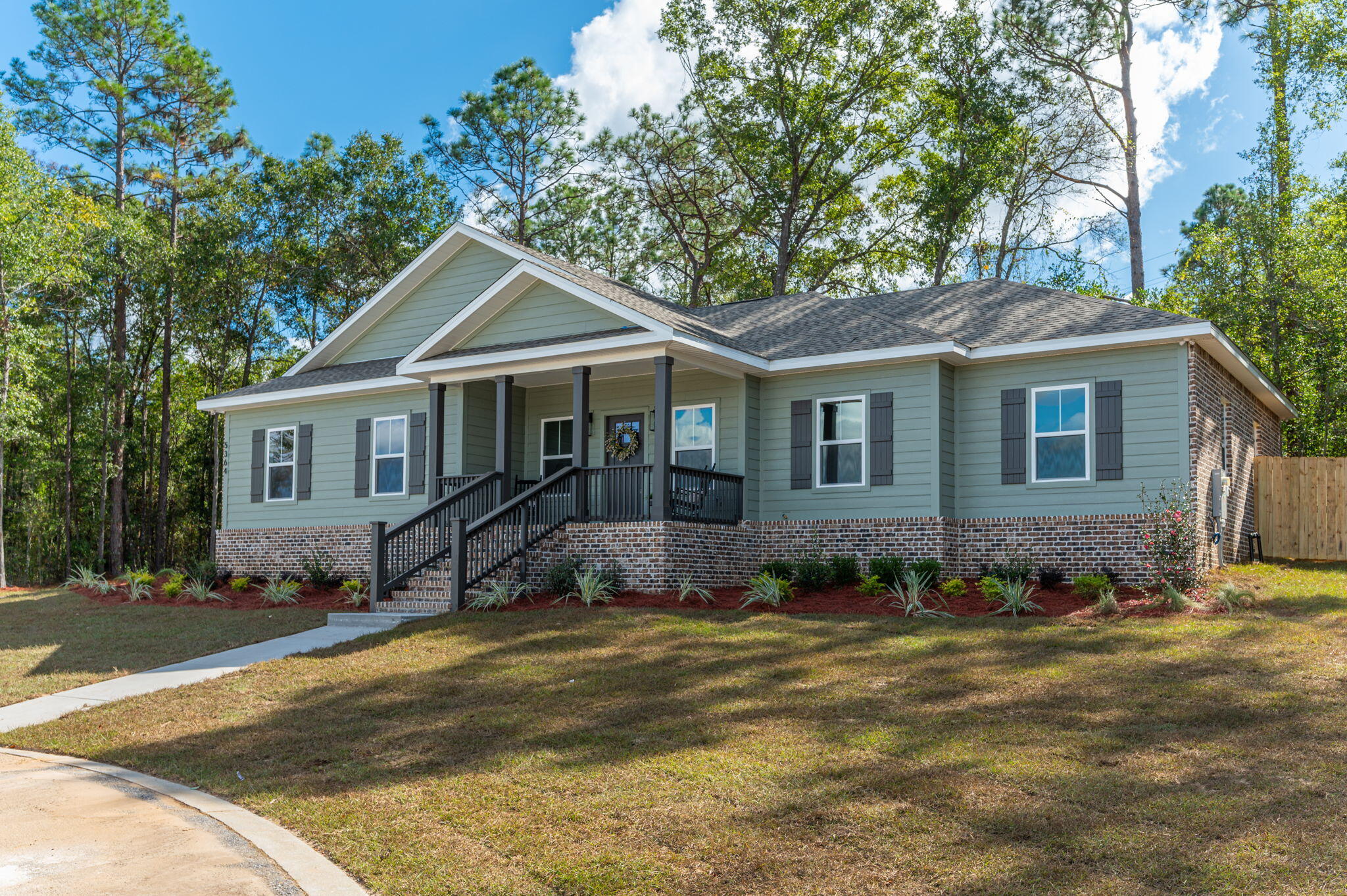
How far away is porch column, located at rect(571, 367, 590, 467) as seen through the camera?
16391 mm

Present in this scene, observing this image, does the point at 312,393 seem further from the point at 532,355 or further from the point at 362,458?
the point at 532,355

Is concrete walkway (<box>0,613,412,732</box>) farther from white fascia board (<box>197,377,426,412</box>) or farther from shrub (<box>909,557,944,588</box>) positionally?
shrub (<box>909,557,944,588</box>)

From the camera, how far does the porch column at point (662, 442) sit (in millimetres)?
15750

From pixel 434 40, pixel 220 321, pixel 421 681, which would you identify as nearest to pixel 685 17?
pixel 434 40

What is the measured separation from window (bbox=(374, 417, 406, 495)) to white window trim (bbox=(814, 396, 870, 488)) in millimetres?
7650

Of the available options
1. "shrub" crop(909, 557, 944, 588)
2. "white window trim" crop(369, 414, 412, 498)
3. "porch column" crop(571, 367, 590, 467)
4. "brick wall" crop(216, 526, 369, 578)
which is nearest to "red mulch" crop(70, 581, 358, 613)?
"brick wall" crop(216, 526, 369, 578)

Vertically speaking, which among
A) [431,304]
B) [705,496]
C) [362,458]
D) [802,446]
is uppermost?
[431,304]

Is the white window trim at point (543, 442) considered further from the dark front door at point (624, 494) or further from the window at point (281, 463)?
the window at point (281, 463)

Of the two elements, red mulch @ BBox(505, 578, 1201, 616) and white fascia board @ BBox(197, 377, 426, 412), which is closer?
red mulch @ BBox(505, 578, 1201, 616)

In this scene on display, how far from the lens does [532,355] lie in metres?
16.9

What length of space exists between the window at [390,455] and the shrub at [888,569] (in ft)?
29.4

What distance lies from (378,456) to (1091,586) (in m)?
12.6

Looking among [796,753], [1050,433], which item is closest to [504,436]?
[1050,433]

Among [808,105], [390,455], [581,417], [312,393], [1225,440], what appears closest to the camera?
[581,417]
